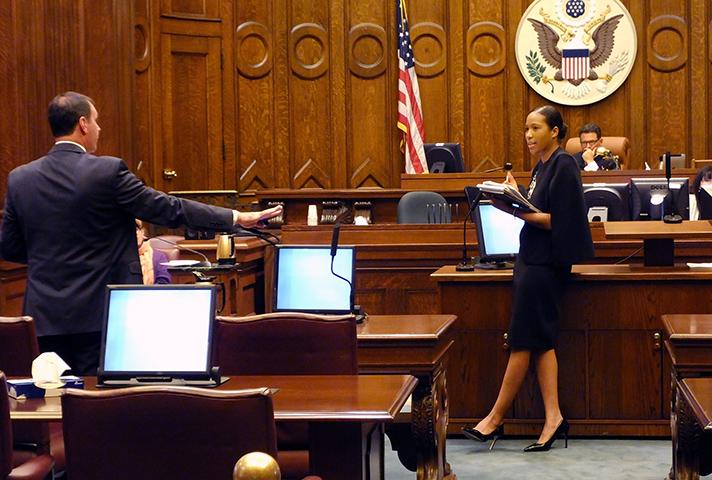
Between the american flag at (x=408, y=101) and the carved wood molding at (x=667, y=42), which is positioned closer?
the american flag at (x=408, y=101)

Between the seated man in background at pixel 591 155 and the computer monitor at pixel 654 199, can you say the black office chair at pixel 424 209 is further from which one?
the seated man in background at pixel 591 155

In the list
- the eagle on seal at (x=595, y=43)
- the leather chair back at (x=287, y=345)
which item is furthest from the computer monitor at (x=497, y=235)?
the eagle on seal at (x=595, y=43)

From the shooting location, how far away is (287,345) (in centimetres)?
368

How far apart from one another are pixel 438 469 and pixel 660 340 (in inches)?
81.3

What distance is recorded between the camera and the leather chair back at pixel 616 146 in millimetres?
11672

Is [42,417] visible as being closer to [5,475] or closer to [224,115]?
[5,475]

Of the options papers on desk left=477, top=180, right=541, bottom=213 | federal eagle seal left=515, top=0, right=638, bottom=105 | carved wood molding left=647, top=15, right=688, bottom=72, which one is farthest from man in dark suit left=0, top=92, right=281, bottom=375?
carved wood molding left=647, top=15, right=688, bottom=72

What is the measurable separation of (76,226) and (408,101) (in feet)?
28.0

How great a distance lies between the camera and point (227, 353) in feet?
12.2

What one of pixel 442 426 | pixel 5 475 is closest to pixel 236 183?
pixel 442 426

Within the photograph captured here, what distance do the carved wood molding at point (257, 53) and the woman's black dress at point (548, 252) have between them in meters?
7.57

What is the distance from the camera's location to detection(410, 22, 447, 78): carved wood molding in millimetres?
12930

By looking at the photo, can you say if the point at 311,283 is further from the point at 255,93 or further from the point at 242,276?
the point at 255,93

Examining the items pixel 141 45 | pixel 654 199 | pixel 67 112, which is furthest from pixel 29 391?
pixel 141 45
